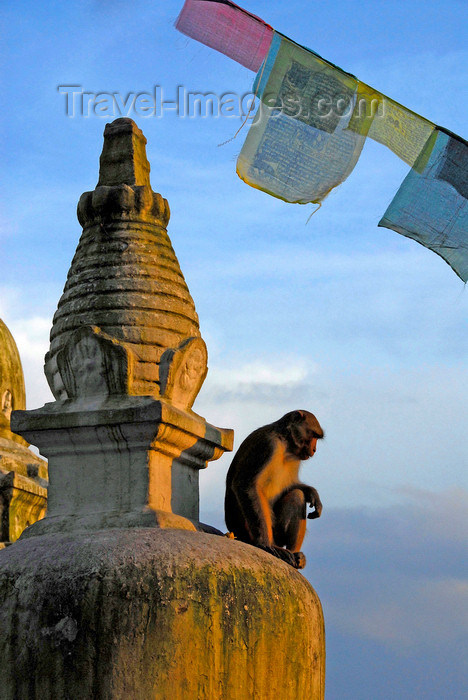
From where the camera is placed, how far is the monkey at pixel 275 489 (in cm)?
617

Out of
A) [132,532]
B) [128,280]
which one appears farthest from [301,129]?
[132,532]

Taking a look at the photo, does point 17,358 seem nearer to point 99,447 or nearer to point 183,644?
point 99,447

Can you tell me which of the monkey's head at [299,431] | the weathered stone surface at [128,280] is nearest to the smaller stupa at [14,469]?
the weathered stone surface at [128,280]

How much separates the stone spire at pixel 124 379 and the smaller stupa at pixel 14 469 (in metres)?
2.49

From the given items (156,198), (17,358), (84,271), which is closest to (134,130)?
(156,198)

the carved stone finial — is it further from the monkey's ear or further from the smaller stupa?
the smaller stupa

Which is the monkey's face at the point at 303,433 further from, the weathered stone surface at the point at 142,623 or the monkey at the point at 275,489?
the weathered stone surface at the point at 142,623

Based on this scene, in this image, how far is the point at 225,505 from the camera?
21.0ft

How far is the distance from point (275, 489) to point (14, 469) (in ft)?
10.8

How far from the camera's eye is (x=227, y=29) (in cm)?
674

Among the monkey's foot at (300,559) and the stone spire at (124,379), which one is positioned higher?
the stone spire at (124,379)

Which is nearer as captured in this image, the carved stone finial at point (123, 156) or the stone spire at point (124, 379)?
the stone spire at point (124, 379)

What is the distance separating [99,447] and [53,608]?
3.91 feet

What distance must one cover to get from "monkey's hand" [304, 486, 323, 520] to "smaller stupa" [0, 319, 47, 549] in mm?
3170
